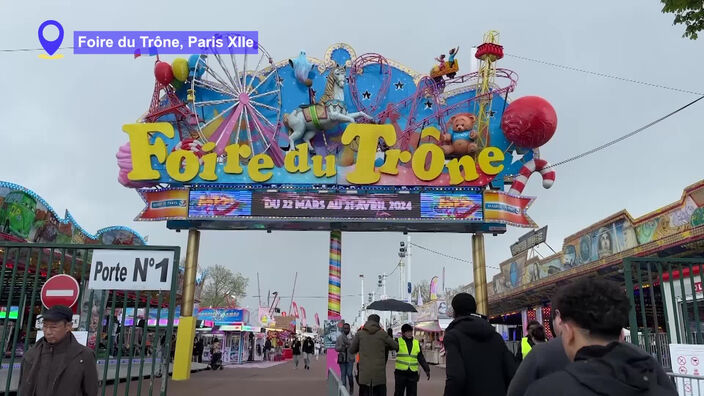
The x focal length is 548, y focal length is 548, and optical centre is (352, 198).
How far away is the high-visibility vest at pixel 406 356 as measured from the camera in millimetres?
8828

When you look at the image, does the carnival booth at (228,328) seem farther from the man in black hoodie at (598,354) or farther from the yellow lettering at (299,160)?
the man in black hoodie at (598,354)

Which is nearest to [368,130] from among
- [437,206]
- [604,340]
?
[437,206]

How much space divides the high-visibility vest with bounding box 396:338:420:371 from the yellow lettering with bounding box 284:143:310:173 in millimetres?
10889

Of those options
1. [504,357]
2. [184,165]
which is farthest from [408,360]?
[184,165]

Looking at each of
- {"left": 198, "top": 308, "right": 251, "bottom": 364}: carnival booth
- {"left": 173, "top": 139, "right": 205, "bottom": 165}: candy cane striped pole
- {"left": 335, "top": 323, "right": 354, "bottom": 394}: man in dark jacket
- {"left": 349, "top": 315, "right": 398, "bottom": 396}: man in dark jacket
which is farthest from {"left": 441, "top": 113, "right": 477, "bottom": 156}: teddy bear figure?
{"left": 198, "top": 308, "right": 251, "bottom": 364}: carnival booth

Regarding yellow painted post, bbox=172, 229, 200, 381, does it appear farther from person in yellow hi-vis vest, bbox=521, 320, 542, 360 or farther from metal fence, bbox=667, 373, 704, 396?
metal fence, bbox=667, 373, 704, 396

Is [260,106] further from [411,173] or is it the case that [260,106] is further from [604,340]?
[604,340]

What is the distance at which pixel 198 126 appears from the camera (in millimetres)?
20000

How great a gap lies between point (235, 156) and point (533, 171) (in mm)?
10453

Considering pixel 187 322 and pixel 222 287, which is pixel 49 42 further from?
pixel 222 287

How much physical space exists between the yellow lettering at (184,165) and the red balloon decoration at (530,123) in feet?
35.7

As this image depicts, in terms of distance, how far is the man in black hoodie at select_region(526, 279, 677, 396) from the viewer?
1.86m

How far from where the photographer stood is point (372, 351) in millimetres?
8859

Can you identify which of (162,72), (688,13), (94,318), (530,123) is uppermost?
(162,72)
